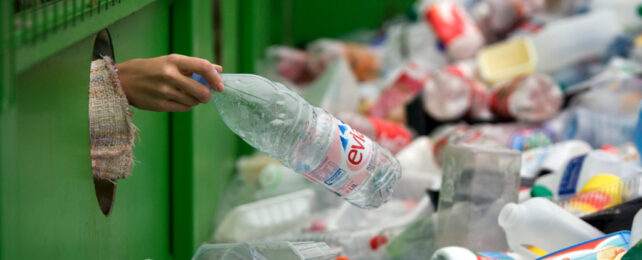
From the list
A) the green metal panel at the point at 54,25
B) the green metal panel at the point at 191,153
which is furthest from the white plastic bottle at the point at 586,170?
the green metal panel at the point at 54,25

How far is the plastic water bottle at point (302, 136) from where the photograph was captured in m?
1.55

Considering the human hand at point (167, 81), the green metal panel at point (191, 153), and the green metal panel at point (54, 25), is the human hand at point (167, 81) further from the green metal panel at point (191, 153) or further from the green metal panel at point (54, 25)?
the green metal panel at point (191, 153)

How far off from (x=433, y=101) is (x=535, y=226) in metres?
1.93

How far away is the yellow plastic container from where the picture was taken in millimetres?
3871

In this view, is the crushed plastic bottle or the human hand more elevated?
the human hand

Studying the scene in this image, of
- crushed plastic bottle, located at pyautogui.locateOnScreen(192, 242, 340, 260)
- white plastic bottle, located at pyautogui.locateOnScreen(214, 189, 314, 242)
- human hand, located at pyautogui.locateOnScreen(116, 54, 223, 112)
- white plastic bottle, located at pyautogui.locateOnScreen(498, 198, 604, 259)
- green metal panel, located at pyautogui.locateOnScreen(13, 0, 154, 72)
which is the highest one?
green metal panel, located at pyautogui.locateOnScreen(13, 0, 154, 72)

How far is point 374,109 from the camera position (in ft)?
12.3

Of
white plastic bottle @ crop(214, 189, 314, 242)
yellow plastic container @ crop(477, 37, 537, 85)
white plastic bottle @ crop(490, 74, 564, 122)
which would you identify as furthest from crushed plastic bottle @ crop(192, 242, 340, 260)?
yellow plastic container @ crop(477, 37, 537, 85)

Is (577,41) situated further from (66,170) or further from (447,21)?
(66,170)

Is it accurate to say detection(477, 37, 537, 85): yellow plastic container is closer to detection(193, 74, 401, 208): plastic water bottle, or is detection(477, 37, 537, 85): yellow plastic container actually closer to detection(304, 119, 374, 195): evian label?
detection(193, 74, 401, 208): plastic water bottle

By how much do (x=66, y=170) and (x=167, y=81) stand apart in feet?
0.89

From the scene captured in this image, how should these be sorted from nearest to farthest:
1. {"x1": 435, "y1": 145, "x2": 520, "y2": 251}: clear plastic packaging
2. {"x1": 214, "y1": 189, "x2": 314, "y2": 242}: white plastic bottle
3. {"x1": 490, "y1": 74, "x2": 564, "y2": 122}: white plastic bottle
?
1. {"x1": 435, "y1": 145, "x2": 520, "y2": 251}: clear plastic packaging
2. {"x1": 214, "y1": 189, "x2": 314, "y2": 242}: white plastic bottle
3. {"x1": 490, "y1": 74, "x2": 564, "y2": 122}: white plastic bottle

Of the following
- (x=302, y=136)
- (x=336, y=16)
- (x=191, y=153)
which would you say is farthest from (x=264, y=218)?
(x=336, y=16)

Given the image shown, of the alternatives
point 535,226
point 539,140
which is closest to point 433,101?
point 539,140
